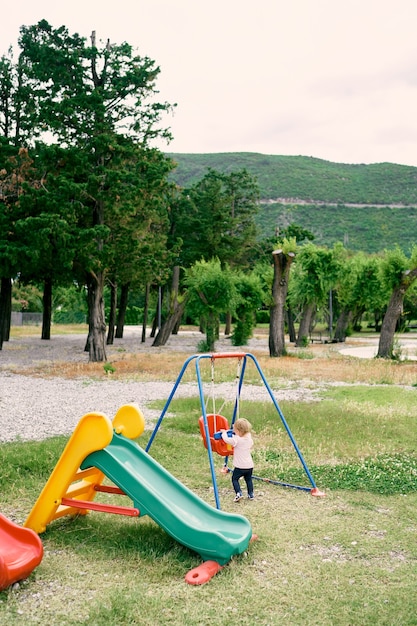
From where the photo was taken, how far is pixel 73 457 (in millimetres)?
5648

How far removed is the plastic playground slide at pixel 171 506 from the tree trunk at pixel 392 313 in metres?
19.0

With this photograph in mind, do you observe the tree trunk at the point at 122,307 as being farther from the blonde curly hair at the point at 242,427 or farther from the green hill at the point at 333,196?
the green hill at the point at 333,196

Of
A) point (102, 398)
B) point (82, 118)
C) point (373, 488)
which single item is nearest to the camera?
point (373, 488)

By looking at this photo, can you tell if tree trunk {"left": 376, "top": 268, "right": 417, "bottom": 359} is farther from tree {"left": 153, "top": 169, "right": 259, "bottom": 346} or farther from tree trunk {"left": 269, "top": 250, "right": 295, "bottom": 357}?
tree {"left": 153, "top": 169, "right": 259, "bottom": 346}

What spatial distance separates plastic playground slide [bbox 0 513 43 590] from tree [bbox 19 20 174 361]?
15.8 m

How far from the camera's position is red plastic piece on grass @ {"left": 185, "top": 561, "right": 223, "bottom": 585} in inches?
194

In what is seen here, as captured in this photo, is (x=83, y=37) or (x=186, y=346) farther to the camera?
(x=186, y=346)

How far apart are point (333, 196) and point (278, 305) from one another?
6676 centimetres

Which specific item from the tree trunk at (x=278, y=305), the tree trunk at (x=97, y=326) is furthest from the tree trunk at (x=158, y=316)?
the tree trunk at (x=97, y=326)

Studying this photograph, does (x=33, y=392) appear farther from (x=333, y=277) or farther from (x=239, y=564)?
(x=333, y=277)

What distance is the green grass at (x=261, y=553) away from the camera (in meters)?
4.46

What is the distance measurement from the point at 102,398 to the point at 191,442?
4.71 metres

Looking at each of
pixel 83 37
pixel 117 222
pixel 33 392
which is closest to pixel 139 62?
pixel 83 37

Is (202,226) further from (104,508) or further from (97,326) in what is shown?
(104,508)
